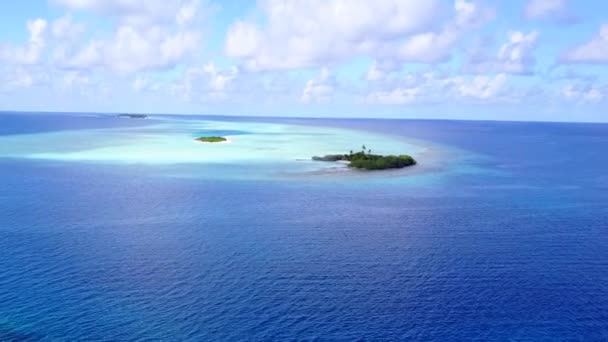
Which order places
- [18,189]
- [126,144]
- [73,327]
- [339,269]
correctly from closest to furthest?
[73,327]
[339,269]
[18,189]
[126,144]

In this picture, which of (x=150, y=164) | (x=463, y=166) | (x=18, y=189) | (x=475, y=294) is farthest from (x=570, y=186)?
(x=18, y=189)

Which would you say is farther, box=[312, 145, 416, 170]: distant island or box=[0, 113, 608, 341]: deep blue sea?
box=[312, 145, 416, 170]: distant island

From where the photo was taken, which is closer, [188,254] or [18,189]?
[188,254]

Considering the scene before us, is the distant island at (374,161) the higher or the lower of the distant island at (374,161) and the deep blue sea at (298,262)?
the higher

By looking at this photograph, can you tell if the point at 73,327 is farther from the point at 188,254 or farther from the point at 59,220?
the point at 59,220

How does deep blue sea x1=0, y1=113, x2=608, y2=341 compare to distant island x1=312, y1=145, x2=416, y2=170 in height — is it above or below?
below

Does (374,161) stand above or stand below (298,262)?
above

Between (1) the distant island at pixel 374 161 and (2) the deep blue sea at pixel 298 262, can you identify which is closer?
(2) the deep blue sea at pixel 298 262

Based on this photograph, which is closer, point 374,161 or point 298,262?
point 298,262
